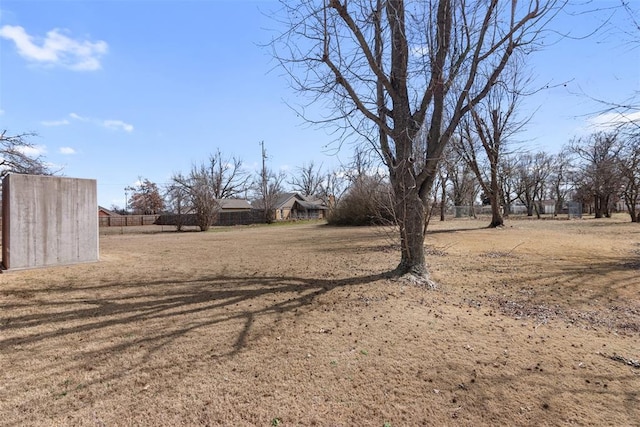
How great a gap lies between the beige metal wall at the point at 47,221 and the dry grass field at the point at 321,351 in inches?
57.2

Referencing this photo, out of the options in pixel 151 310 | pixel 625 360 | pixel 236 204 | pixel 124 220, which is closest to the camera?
pixel 625 360

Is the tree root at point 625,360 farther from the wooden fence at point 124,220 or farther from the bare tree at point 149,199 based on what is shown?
the bare tree at point 149,199

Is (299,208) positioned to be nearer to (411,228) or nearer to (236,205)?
(236,205)

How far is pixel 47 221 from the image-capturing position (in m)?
8.14

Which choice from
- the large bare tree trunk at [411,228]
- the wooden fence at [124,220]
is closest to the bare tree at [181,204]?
the wooden fence at [124,220]

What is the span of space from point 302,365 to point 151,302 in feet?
9.81

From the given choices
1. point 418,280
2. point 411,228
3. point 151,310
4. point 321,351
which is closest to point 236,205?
point 411,228

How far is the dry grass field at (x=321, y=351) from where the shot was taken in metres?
2.48

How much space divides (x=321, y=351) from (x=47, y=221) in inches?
310

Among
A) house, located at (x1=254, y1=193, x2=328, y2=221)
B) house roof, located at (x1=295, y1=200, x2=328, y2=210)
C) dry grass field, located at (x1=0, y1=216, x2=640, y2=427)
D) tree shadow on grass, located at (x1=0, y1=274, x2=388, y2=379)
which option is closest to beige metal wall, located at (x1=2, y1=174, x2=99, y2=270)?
dry grass field, located at (x1=0, y1=216, x2=640, y2=427)

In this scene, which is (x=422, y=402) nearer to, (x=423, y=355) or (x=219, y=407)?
(x=423, y=355)

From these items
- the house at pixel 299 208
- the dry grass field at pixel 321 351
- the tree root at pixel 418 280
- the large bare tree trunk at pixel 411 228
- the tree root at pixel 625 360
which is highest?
the house at pixel 299 208

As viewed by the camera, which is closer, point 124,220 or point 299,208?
point 124,220

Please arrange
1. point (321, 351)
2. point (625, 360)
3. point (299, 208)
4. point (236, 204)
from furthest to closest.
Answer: point (236, 204) < point (299, 208) < point (321, 351) < point (625, 360)
